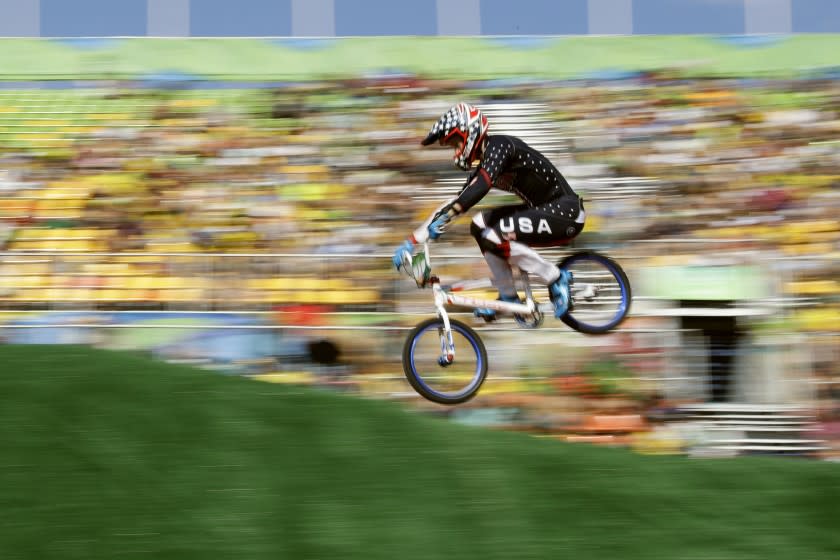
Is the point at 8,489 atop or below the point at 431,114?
below

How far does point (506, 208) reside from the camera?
6.96 meters

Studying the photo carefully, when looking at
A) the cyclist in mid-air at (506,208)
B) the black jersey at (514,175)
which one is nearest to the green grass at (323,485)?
the cyclist in mid-air at (506,208)

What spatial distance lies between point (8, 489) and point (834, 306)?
6.76 metres

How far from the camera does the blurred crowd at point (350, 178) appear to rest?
9.51 meters

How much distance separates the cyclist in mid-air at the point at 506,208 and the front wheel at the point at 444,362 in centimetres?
26

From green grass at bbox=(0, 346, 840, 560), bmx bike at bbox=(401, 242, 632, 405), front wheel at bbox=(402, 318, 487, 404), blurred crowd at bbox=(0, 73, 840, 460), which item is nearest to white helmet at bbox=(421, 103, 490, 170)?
bmx bike at bbox=(401, 242, 632, 405)

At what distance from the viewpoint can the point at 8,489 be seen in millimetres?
5051

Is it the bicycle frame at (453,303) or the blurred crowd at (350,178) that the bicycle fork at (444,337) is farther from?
the blurred crowd at (350,178)

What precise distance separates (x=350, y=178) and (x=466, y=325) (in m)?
5.87

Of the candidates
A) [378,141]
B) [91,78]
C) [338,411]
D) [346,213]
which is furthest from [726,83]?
[338,411]

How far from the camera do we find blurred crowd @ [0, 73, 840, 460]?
31.2 ft

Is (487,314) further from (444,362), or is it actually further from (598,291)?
(598,291)

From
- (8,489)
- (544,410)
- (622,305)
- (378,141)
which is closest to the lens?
(8,489)

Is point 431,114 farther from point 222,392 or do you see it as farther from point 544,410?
point 222,392
